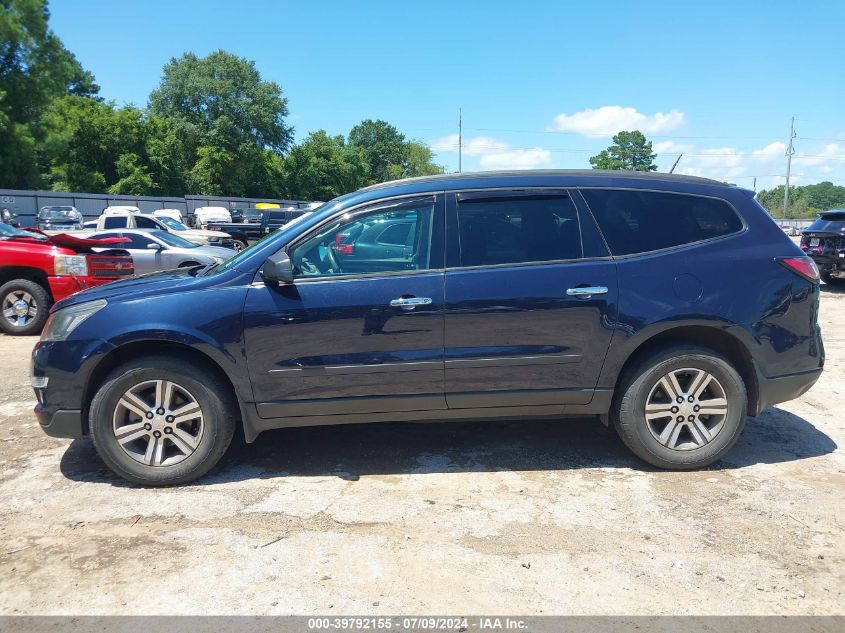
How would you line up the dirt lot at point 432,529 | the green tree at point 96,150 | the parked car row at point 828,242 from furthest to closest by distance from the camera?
the green tree at point 96,150
the parked car row at point 828,242
the dirt lot at point 432,529

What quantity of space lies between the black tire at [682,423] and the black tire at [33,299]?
319 inches

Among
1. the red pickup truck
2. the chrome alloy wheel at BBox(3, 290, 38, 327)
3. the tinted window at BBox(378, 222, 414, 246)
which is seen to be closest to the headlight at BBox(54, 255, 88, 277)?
the red pickup truck

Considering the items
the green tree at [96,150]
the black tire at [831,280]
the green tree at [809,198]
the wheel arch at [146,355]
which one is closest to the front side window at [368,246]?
the wheel arch at [146,355]

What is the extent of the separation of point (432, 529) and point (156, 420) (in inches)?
73.4

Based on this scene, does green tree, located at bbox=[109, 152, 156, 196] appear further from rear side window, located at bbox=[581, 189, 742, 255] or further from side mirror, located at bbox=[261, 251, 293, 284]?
rear side window, located at bbox=[581, 189, 742, 255]

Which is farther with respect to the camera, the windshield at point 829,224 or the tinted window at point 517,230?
the windshield at point 829,224

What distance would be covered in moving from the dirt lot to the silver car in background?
891 centimetres

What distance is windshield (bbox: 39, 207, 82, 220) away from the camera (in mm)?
30406

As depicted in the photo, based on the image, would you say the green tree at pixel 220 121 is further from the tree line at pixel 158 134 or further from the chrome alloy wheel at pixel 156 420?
the chrome alloy wheel at pixel 156 420

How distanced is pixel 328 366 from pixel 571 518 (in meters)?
1.69

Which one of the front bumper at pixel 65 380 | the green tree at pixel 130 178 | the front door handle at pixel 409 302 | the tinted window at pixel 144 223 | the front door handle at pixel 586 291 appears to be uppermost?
the green tree at pixel 130 178

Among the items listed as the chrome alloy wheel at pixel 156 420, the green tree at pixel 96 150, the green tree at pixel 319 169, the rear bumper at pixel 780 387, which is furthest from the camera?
the green tree at pixel 319 169

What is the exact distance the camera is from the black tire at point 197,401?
12.9ft

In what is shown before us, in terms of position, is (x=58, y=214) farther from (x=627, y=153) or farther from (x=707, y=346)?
(x=627, y=153)
